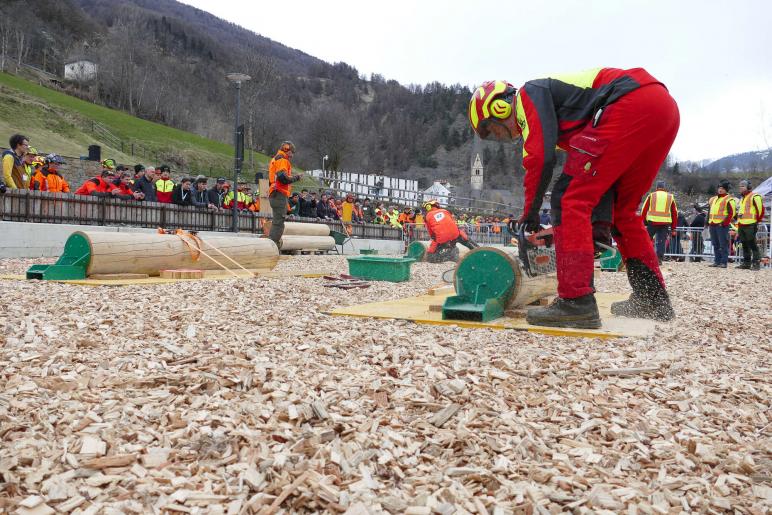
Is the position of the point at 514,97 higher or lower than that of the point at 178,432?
higher

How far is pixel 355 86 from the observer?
157 meters

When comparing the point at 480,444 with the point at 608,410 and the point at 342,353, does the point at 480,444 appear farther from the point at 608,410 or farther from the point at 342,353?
the point at 342,353

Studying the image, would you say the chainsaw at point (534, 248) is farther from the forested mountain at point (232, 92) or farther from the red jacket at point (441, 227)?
the forested mountain at point (232, 92)

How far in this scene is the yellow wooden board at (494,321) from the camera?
3.60m

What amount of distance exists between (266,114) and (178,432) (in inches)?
2578

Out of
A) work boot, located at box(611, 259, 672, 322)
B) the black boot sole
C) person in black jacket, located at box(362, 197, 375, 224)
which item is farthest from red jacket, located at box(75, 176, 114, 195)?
person in black jacket, located at box(362, 197, 375, 224)

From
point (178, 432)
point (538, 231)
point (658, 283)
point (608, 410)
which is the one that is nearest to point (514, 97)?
point (538, 231)

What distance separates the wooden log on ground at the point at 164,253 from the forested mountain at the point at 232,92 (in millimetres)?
47458

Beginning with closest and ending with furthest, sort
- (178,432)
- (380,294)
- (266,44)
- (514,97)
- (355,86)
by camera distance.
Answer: (178,432) → (514,97) → (380,294) → (266,44) → (355,86)

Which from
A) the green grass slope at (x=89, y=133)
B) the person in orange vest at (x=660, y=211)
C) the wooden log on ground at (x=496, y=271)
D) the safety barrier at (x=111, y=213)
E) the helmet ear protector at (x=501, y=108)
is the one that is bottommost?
the wooden log on ground at (x=496, y=271)

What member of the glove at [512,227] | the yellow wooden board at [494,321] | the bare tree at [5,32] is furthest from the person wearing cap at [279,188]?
the bare tree at [5,32]

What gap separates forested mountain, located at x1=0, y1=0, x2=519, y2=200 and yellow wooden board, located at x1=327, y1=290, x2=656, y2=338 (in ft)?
168

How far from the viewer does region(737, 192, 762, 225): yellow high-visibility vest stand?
11.8m

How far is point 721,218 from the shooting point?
41.2 feet
